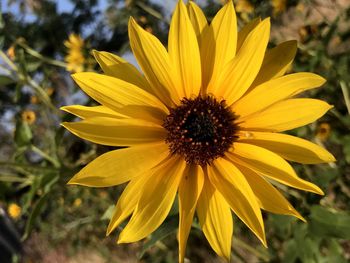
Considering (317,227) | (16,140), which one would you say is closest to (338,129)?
(317,227)

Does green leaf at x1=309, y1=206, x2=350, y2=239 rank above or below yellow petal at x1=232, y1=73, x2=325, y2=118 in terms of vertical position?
below

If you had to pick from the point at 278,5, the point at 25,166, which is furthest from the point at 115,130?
the point at 278,5

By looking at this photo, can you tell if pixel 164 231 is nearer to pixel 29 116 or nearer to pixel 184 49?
pixel 184 49

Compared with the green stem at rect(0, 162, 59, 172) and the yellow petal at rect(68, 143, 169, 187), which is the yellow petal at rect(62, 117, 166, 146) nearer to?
the yellow petal at rect(68, 143, 169, 187)

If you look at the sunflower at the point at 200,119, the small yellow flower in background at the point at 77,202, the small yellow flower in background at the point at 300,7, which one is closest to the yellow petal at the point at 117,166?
the sunflower at the point at 200,119

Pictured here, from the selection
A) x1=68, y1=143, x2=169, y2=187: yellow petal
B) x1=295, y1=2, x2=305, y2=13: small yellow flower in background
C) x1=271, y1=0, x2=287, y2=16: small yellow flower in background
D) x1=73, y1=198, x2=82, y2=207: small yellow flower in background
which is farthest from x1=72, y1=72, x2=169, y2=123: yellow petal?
x1=73, y1=198, x2=82, y2=207: small yellow flower in background

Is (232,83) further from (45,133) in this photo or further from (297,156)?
(45,133)
